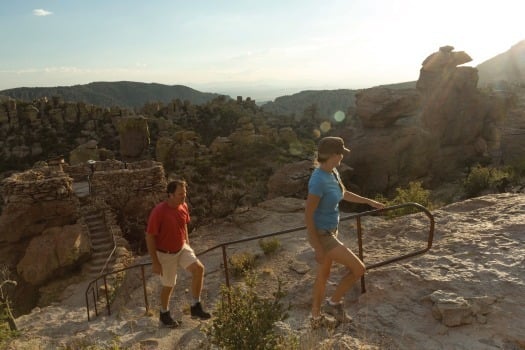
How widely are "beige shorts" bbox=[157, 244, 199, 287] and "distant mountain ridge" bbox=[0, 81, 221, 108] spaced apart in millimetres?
120797

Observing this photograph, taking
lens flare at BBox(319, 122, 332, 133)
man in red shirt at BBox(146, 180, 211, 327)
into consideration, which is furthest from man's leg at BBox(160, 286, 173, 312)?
lens flare at BBox(319, 122, 332, 133)

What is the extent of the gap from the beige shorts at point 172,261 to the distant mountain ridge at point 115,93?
12080 cm

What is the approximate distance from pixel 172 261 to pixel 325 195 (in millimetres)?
2650

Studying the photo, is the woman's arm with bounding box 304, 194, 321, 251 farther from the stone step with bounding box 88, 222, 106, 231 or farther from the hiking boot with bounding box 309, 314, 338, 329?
the stone step with bounding box 88, 222, 106, 231

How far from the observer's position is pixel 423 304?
194 inches

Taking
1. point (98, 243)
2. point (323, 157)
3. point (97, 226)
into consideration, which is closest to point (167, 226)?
point (323, 157)

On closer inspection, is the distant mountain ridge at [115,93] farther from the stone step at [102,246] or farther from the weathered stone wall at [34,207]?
the stone step at [102,246]

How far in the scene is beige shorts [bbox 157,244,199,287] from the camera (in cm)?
568

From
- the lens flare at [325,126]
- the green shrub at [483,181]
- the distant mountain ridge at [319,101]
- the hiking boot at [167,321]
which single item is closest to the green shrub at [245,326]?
the hiking boot at [167,321]

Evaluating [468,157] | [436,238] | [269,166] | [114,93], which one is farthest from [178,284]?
[114,93]

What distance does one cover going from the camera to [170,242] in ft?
18.3

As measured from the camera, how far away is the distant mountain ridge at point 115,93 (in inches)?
5022

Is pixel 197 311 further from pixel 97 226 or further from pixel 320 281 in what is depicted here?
pixel 97 226

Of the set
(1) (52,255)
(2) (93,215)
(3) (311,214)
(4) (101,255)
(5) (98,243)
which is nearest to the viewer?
(3) (311,214)
